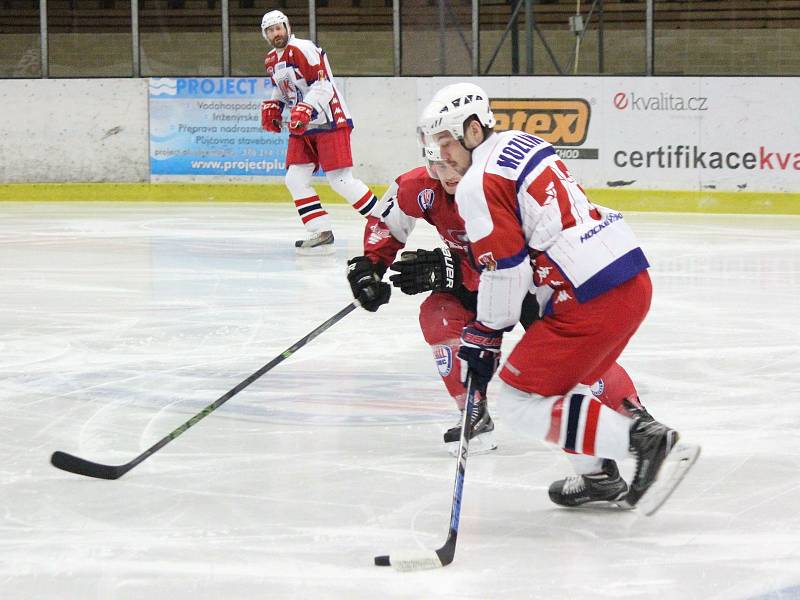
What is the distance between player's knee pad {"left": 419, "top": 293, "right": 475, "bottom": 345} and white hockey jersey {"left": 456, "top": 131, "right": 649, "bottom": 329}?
0.67 meters

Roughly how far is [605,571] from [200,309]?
3.35 metres

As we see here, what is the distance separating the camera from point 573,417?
8.34 ft

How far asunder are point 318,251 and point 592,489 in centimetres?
469

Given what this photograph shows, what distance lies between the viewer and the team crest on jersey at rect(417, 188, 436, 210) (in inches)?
127

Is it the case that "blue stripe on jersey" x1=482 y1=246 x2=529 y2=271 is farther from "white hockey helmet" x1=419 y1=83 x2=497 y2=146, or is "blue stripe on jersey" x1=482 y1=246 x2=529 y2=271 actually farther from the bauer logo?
the bauer logo

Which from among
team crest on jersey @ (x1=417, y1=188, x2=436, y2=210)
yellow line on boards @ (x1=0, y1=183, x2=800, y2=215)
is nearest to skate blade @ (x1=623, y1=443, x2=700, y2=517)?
team crest on jersey @ (x1=417, y1=188, x2=436, y2=210)

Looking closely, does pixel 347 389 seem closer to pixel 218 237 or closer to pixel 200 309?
pixel 200 309

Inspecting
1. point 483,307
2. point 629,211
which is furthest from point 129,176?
point 483,307

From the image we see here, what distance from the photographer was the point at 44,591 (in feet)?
7.51

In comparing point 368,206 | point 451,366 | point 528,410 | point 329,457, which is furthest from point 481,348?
point 368,206

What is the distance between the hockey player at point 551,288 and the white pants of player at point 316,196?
488cm

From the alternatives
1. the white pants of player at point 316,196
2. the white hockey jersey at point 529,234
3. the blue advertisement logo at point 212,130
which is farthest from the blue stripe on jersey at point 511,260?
the blue advertisement logo at point 212,130

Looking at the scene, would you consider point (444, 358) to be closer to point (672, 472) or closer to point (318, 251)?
point (672, 472)

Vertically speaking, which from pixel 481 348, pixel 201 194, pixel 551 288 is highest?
pixel 551 288
